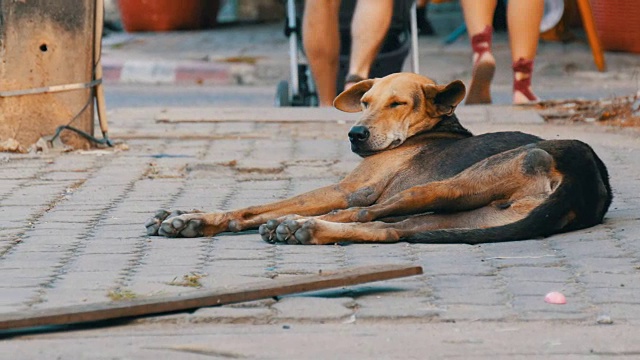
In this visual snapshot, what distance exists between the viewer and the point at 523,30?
8477 mm

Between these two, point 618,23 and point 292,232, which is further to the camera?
point 618,23

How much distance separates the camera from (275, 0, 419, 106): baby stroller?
929 centimetres

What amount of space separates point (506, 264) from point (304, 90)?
207 inches

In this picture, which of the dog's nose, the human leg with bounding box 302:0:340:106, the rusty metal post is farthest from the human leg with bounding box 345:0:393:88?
the dog's nose

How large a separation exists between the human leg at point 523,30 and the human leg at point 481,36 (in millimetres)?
176

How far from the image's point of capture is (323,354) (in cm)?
342

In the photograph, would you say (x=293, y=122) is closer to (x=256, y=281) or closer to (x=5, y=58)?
(x=5, y=58)

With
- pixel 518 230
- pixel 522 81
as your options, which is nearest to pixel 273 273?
pixel 518 230

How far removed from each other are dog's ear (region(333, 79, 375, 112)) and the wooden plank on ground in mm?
1701

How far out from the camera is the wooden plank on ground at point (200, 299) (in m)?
3.64

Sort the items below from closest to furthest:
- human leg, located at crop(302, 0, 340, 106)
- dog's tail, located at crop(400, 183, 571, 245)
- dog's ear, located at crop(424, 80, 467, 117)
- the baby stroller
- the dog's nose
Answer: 1. dog's tail, located at crop(400, 183, 571, 245)
2. the dog's nose
3. dog's ear, located at crop(424, 80, 467, 117)
4. human leg, located at crop(302, 0, 340, 106)
5. the baby stroller

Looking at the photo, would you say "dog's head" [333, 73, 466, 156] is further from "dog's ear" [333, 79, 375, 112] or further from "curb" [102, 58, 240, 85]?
"curb" [102, 58, 240, 85]

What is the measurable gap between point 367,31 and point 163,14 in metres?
6.60

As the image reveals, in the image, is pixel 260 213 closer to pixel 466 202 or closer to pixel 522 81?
pixel 466 202
